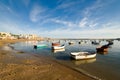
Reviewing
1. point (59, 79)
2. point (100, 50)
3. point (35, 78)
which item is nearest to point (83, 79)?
point (59, 79)

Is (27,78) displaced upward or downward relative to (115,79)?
upward

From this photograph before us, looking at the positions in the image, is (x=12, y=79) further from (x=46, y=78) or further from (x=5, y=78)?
(x=46, y=78)

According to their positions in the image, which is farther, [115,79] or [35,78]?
[115,79]

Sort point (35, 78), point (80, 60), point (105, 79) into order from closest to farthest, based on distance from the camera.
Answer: point (35, 78) < point (105, 79) < point (80, 60)

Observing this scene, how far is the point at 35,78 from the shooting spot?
13.7 meters

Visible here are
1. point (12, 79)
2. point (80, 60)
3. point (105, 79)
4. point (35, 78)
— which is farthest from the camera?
point (80, 60)

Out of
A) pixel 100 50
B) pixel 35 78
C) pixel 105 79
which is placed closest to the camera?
pixel 35 78

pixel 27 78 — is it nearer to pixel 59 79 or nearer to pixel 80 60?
pixel 59 79

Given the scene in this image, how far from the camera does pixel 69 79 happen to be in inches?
551

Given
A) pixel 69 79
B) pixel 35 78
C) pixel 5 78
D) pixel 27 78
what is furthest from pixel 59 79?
pixel 5 78

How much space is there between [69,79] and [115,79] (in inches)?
281

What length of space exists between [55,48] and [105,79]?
38960 millimetres

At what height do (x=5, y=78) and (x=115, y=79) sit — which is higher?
(x=5, y=78)

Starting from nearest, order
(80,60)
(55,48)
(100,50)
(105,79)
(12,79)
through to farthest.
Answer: (12,79) → (105,79) → (80,60) → (100,50) → (55,48)
